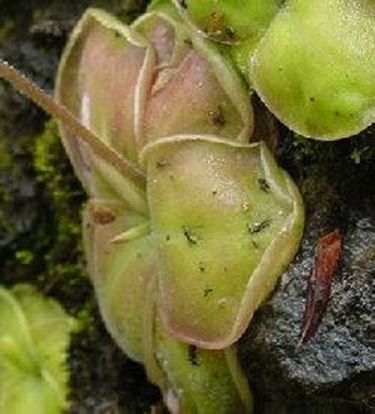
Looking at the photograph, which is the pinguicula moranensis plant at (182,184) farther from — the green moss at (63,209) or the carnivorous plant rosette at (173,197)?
the green moss at (63,209)

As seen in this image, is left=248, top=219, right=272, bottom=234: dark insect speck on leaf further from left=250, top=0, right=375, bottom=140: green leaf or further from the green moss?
the green moss

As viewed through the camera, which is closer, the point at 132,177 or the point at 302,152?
the point at 302,152

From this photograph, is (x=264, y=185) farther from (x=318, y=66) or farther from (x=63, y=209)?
(x=63, y=209)

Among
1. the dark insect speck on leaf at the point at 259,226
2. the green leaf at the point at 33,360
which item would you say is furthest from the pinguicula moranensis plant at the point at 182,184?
the green leaf at the point at 33,360

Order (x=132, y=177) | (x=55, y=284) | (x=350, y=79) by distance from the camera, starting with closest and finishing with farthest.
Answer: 1. (x=350, y=79)
2. (x=132, y=177)
3. (x=55, y=284)

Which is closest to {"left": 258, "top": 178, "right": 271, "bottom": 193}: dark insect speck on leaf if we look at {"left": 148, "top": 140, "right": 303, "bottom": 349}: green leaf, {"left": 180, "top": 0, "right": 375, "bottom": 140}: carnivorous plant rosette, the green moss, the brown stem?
{"left": 148, "top": 140, "right": 303, "bottom": 349}: green leaf

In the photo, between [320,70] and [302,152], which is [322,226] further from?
[320,70]

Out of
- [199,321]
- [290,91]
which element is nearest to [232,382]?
[199,321]
